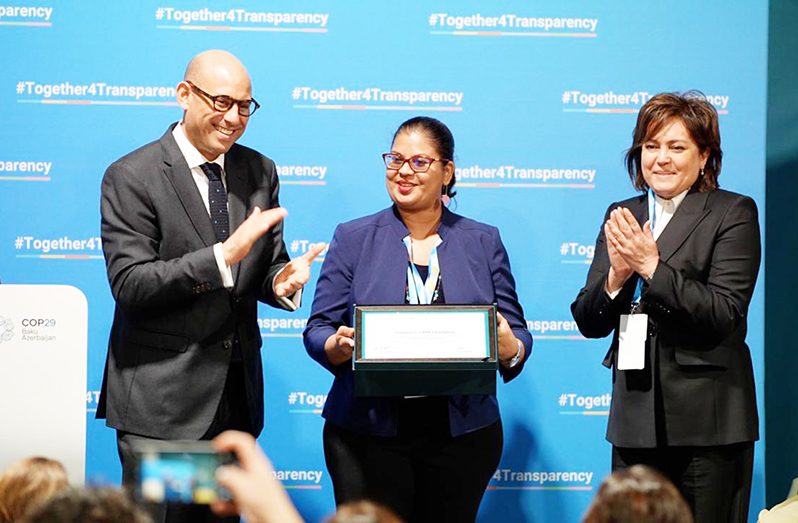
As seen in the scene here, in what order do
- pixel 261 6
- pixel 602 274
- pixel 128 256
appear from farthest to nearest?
1. pixel 261 6
2. pixel 602 274
3. pixel 128 256

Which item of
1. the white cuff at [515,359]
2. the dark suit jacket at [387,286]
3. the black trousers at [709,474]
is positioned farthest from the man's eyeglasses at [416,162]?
the black trousers at [709,474]

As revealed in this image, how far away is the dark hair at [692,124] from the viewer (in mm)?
3844

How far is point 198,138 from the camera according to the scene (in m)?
3.74

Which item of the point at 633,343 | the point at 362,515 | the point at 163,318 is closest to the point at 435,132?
the point at 633,343

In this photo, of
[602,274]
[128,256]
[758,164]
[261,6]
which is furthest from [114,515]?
[758,164]

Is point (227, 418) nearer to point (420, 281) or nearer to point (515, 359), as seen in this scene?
point (420, 281)

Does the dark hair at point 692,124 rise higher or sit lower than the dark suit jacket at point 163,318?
higher

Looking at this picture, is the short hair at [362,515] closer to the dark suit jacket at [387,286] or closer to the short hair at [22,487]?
the short hair at [22,487]

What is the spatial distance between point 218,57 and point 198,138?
0.94 ft

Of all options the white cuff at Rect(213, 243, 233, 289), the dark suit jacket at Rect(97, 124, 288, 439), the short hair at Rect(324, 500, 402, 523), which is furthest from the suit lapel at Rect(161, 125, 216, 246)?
the short hair at Rect(324, 500, 402, 523)

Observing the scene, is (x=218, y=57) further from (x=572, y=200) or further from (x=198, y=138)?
(x=572, y=200)

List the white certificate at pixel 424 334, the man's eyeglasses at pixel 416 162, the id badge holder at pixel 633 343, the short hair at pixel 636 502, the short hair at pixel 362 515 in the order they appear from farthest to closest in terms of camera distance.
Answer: the man's eyeglasses at pixel 416 162, the id badge holder at pixel 633 343, the white certificate at pixel 424 334, the short hair at pixel 636 502, the short hair at pixel 362 515

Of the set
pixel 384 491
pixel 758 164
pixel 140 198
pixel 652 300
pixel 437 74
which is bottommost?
pixel 384 491

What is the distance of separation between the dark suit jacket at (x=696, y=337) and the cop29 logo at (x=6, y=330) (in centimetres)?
204
